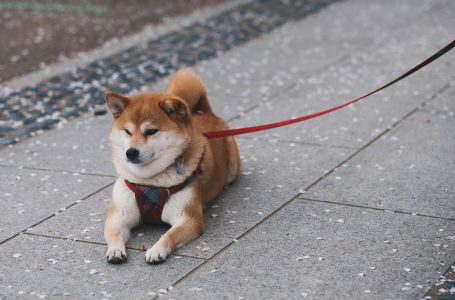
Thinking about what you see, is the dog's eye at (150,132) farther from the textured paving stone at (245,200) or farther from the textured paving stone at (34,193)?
the textured paving stone at (34,193)

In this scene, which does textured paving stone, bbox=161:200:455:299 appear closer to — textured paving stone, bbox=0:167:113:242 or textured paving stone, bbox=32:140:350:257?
textured paving stone, bbox=32:140:350:257

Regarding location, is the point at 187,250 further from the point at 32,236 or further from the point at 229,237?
the point at 32,236

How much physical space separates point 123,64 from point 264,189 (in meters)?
4.68

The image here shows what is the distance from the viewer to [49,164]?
21.8 feet

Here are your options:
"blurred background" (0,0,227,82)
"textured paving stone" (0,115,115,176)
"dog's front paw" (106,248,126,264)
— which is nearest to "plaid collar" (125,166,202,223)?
"dog's front paw" (106,248,126,264)

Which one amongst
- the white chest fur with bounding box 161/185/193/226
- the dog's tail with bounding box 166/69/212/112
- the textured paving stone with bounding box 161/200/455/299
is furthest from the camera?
the dog's tail with bounding box 166/69/212/112

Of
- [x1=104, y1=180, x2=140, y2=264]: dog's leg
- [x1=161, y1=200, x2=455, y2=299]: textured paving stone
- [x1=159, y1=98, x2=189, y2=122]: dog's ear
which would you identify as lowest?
[x1=161, y1=200, x2=455, y2=299]: textured paving stone

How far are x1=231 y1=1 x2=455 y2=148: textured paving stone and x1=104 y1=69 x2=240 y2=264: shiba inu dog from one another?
7.32 feet

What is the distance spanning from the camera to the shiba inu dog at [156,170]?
15.8 feet

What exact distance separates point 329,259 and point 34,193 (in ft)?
7.78

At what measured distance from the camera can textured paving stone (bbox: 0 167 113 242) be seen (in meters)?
5.48

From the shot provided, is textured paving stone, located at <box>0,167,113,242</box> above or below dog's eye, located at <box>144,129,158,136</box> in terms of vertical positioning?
below

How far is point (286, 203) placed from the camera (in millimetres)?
5676

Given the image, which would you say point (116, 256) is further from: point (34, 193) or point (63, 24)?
point (63, 24)
